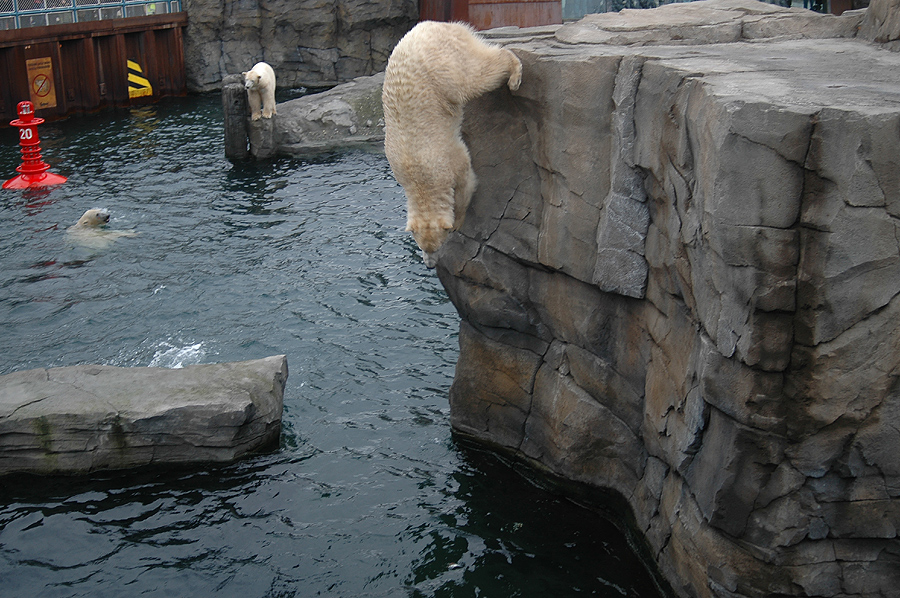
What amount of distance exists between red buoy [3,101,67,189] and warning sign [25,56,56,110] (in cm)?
434

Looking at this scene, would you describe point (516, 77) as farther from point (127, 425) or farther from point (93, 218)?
point (93, 218)

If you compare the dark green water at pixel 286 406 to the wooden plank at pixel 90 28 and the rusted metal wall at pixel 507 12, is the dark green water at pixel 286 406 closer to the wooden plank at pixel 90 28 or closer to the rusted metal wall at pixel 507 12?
the wooden plank at pixel 90 28

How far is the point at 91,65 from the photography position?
61.7ft

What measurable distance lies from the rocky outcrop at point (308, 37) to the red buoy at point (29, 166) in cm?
882

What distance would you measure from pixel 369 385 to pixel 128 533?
102 inches

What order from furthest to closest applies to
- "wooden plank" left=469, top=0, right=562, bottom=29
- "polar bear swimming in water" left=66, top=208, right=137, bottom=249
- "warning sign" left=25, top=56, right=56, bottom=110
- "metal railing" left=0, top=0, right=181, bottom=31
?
1. "warning sign" left=25, top=56, right=56, bottom=110
2. "metal railing" left=0, top=0, right=181, bottom=31
3. "wooden plank" left=469, top=0, right=562, bottom=29
4. "polar bear swimming in water" left=66, top=208, right=137, bottom=249

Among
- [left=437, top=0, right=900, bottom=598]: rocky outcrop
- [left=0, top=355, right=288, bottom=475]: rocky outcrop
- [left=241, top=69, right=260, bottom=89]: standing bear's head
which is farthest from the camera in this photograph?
[left=241, top=69, right=260, bottom=89]: standing bear's head

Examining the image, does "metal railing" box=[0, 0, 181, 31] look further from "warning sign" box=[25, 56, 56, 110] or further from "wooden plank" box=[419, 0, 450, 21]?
"wooden plank" box=[419, 0, 450, 21]

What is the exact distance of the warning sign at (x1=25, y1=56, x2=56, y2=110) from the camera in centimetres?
1758

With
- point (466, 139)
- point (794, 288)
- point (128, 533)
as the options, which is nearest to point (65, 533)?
point (128, 533)

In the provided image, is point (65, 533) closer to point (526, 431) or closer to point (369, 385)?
point (369, 385)

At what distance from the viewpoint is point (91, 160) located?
15.1 m

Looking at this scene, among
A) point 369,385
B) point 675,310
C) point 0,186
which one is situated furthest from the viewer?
point 0,186

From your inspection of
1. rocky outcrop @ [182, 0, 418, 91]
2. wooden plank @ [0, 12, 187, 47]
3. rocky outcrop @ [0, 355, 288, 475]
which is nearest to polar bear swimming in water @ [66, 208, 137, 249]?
rocky outcrop @ [0, 355, 288, 475]
